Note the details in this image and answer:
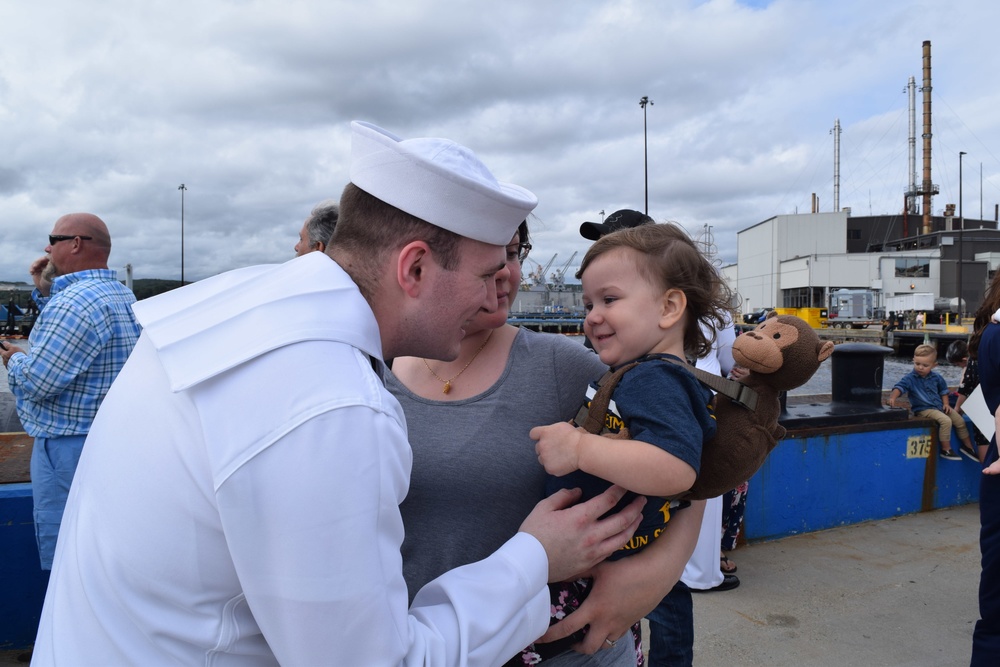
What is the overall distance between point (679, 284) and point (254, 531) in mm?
1317

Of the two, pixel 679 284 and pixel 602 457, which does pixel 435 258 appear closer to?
pixel 602 457

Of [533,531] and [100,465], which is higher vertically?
[100,465]

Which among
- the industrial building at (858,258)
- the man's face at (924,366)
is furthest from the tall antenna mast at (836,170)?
the man's face at (924,366)

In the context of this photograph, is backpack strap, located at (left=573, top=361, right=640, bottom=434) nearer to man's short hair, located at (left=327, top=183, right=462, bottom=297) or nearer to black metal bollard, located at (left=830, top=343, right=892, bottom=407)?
man's short hair, located at (left=327, top=183, right=462, bottom=297)

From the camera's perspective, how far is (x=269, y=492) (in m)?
0.84

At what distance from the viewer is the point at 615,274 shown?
183cm

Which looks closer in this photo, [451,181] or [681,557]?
[451,181]

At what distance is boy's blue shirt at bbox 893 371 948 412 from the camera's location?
596 centimetres

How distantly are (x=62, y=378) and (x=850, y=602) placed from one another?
14.6 feet

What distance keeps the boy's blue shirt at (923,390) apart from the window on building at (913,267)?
5190 centimetres

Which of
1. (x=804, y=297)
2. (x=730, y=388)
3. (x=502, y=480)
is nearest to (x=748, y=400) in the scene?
(x=730, y=388)

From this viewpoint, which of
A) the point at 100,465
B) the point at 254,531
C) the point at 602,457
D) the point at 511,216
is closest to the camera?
the point at 254,531

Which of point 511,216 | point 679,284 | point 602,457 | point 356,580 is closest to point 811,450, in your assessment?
point 679,284

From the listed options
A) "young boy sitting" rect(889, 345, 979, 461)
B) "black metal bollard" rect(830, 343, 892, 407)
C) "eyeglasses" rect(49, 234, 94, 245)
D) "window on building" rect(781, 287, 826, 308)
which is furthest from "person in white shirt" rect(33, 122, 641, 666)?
"window on building" rect(781, 287, 826, 308)
